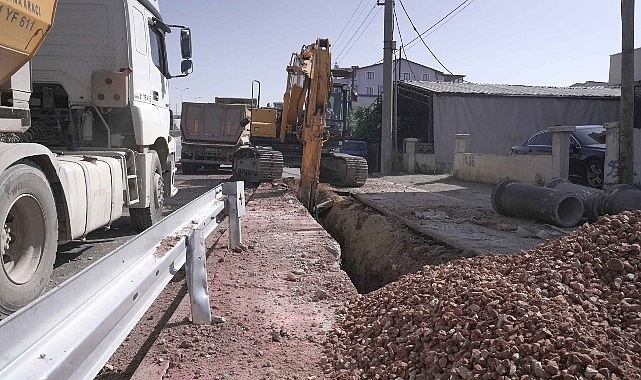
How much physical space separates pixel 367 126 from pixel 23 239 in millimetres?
28383

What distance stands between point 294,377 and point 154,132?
5.82 metres

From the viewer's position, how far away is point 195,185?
17438mm

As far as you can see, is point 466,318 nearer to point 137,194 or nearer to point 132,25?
point 137,194

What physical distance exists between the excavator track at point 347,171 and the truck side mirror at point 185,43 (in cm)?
710

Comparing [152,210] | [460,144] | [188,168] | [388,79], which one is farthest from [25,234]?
[388,79]

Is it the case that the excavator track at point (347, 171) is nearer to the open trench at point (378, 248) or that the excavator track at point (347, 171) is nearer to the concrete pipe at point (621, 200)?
the open trench at point (378, 248)

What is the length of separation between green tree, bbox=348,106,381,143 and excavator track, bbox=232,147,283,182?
15999 mm

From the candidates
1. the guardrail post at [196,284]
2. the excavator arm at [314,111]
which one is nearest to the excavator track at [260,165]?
the excavator arm at [314,111]

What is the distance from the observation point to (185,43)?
30.8 ft

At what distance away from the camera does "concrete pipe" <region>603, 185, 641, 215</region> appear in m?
8.88

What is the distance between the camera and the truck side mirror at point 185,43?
938 centimetres

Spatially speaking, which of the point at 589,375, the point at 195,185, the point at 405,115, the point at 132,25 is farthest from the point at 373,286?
the point at 405,115

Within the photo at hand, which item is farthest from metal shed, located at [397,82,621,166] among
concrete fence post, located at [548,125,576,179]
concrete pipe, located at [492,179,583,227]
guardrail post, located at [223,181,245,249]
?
guardrail post, located at [223,181,245,249]

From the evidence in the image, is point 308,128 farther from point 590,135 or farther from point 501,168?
point 501,168
